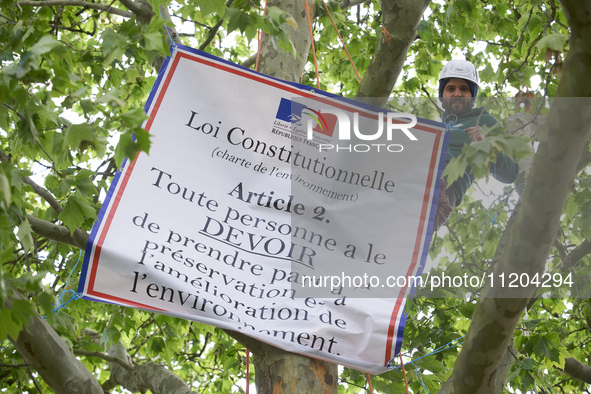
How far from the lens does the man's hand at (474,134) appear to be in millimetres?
2710

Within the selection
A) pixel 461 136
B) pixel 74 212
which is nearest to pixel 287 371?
pixel 74 212

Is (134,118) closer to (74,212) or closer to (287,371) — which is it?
(74,212)

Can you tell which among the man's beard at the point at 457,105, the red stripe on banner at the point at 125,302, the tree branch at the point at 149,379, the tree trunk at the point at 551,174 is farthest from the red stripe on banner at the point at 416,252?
the tree branch at the point at 149,379

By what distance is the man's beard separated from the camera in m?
3.21

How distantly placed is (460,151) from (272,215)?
101cm

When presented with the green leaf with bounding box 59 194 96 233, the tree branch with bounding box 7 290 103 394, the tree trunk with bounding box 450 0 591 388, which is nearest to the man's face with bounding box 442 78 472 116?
the tree trunk with bounding box 450 0 591 388

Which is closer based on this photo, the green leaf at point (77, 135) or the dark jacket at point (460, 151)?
the green leaf at point (77, 135)

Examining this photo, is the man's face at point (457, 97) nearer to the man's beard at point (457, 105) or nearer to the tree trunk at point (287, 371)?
the man's beard at point (457, 105)

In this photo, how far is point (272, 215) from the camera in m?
2.60

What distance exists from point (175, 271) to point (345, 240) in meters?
0.71

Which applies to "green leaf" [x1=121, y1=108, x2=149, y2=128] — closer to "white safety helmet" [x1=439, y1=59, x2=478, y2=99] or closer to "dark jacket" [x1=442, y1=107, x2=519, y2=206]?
"dark jacket" [x1=442, y1=107, x2=519, y2=206]

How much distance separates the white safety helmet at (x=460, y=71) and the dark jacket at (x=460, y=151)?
56 centimetres

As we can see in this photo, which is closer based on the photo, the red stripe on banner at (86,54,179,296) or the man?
the red stripe on banner at (86,54,179,296)

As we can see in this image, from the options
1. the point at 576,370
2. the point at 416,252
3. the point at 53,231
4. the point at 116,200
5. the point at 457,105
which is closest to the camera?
the point at 116,200
